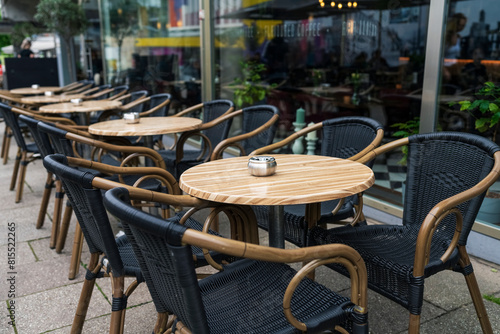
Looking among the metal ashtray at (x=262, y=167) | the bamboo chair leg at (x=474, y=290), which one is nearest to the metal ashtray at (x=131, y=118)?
the metal ashtray at (x=262, y=167)

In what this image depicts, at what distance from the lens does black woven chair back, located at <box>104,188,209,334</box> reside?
3.40ft

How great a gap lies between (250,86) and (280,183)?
149 inches

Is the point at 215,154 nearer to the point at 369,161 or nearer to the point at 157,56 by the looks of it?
the point at 369,161

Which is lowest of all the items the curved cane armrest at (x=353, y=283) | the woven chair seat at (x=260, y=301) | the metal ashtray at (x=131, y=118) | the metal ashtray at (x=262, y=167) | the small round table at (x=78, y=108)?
the woven chair seat at (x=260, y=301)

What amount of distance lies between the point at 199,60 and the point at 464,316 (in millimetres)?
4341

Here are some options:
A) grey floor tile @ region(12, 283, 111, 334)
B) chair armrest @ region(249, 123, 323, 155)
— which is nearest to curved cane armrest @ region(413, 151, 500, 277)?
chair armrest @ region(249, 123, 323, 155)

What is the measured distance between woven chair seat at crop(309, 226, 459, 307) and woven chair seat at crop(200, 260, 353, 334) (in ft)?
0.85

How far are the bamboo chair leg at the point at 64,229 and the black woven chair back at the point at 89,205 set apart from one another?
3.94ft

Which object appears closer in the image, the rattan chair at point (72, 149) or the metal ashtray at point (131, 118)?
the rattan chair at point (72, 149)

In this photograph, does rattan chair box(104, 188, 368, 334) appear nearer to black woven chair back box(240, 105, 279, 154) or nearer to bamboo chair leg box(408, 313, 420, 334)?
bamboo chair leg box(408, 313, 420, 334)

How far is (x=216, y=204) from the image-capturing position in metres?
1.73

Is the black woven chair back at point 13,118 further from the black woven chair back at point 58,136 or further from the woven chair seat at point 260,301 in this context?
the woven chair seat at point 260,301

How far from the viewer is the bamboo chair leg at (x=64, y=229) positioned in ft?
9.36

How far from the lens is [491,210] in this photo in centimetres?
279
